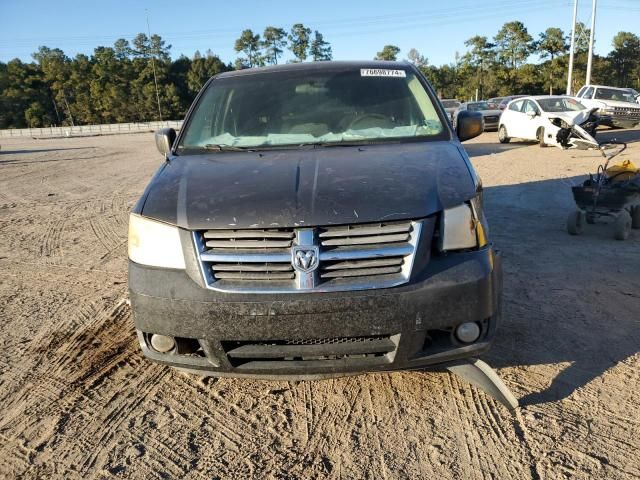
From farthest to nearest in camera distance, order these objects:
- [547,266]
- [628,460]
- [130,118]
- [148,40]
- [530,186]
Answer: [148,40]
[130,118]
[530,186]
[547,266]
[628,460]

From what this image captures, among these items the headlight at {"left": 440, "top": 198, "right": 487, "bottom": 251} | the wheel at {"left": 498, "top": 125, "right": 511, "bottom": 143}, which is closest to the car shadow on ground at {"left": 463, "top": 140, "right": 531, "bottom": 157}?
the wheel at {"left": 498, "top": 125, "right": 511, "bottom": 143}

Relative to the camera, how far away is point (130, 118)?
7688 centimetres

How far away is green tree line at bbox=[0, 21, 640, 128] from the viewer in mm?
60344

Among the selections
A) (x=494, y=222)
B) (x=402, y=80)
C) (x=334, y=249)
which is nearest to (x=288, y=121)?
(x=402, y=80)

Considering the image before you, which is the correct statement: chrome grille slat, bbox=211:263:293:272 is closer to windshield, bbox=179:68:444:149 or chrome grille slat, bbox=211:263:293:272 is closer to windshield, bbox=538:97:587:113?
windshield, bbox=179:68:444:149

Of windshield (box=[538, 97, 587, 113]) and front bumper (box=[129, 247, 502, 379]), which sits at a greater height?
windshield (box=[538, 97, 587, 113])

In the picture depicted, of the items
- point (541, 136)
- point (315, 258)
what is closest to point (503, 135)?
point (541, 136)

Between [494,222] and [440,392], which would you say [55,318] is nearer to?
[440,392]

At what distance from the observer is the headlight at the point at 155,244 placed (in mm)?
2480

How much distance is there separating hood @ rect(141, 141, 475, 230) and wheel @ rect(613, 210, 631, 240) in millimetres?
3484

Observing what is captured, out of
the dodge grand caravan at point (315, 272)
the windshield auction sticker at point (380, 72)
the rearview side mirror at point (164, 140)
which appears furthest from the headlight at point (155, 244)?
the windshield auction sticker at point (380, 72)

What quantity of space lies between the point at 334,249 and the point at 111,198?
821 centimetres

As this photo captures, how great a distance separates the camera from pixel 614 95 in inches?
792

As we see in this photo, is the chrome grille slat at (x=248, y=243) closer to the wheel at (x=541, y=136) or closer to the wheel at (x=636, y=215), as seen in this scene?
the wheel at (x=636, y=215)
